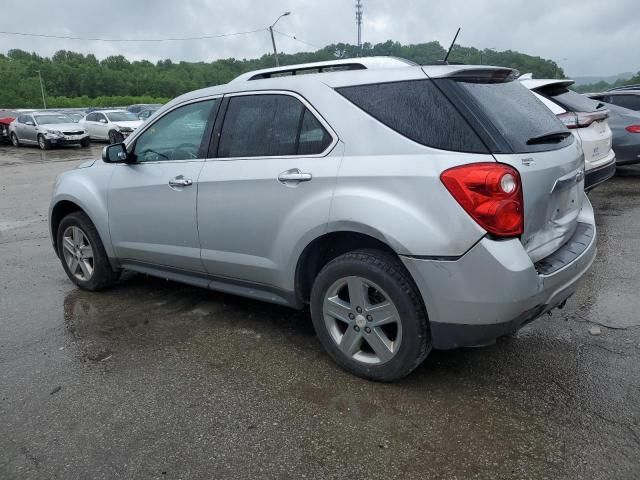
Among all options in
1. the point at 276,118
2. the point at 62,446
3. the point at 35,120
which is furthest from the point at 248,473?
the point at 35,120

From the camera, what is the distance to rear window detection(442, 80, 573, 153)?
2.81 m

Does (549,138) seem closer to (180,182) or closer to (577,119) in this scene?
(180,182)

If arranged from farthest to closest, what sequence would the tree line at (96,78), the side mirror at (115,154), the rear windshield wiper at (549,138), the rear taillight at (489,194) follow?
the tree line at (96,78) < the side mirror at (115,154) < the rear windshield wiper at (549,138) < the rear taillight at (489,194)

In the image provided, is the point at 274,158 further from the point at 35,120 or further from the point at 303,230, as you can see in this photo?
the point at 35,120

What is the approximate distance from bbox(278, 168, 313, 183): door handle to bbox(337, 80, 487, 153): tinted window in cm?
50

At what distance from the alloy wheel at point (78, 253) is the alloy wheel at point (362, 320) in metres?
2.62

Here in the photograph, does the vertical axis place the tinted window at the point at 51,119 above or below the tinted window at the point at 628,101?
below

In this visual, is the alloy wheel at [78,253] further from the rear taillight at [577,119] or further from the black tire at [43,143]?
the black tire at [43,143]

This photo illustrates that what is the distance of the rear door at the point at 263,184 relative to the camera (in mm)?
3213

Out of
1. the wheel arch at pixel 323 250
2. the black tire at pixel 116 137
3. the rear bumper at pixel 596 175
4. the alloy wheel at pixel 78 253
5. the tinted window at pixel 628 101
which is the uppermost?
the black tire at pixel 116 137

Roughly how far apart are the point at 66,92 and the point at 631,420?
3685 inches

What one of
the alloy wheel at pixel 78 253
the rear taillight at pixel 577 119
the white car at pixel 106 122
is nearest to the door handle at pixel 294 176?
Result: the alloy wheel at pixel 78 253

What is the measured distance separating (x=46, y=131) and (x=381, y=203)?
22.9 metres

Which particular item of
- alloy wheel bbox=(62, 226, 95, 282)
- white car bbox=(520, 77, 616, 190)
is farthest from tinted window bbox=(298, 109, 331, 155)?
white car bbox=(520, 77, 616, 190)
